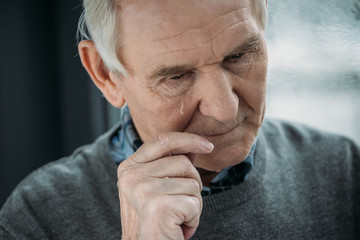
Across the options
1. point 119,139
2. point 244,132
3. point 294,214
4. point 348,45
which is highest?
point 348,45

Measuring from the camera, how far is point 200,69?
1004 millimetres

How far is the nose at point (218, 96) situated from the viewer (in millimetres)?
1003

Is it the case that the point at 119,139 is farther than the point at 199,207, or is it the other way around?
the point at 119,139

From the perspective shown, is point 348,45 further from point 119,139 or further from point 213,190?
point 119,139

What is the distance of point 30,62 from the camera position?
7.34 ft

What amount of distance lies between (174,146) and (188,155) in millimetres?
69

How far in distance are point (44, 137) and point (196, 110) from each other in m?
1.58

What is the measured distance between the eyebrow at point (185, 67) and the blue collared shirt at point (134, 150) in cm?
45

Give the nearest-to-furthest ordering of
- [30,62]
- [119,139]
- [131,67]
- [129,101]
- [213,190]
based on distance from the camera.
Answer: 1. [131,67]
2. [129,101]
3. [213,190]
4. [119,139]
5. [30,62]

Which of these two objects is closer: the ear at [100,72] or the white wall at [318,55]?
the white wall at [318,55]

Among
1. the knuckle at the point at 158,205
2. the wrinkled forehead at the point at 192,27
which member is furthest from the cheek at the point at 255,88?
the knuckle at the point at 158,205

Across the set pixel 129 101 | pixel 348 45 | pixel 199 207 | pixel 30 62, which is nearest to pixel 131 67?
pixel 129 101

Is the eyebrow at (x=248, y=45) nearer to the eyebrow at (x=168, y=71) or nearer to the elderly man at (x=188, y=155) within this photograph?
the elderly man at (x=188, y=155)

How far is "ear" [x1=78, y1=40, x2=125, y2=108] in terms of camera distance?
130 centimetres
